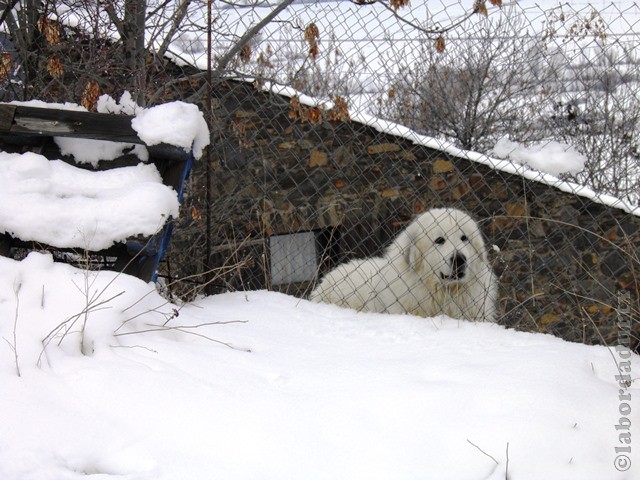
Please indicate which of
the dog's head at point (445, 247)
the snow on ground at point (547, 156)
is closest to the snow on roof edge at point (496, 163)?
the snow on ground at point (547, 156)

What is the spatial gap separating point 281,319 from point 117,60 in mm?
2222

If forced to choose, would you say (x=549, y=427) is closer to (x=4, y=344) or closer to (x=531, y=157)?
(x=4, y=344)

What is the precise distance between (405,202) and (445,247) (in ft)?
7.59

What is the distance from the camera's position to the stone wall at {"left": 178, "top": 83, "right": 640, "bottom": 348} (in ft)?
20.0

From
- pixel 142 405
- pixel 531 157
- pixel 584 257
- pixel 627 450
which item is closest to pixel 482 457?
pixel 627 450

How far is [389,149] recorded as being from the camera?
642 cm

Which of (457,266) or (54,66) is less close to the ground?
(54,66)

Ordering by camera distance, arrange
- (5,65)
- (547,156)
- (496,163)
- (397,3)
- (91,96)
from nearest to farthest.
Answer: (397,3) < (91,96) < (5,65) < (496,163) < (547,156)

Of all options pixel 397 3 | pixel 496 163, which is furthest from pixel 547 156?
pixel 397 3

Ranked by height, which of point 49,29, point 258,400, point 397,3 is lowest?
point 258,400

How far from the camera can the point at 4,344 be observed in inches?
78.0

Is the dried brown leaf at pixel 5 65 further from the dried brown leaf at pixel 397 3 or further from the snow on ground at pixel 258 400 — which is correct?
the dried brown leaf at pixel 397 3

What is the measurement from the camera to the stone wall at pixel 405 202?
609 centimetres

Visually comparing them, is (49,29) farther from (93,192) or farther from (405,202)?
(405,202)
